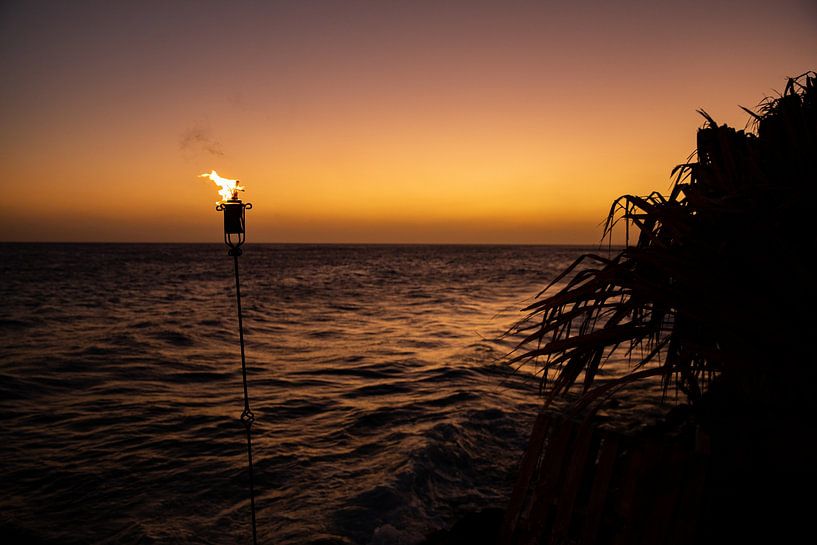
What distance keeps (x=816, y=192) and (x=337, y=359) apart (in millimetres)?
13474

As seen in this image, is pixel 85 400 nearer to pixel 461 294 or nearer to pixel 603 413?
pixel 603 413

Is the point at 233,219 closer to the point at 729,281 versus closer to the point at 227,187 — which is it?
the point at 227,187

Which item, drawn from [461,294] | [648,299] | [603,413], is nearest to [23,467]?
[648,299]

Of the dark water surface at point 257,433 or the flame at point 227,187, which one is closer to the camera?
the flame at point 227,187

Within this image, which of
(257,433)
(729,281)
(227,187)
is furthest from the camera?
(257,433)

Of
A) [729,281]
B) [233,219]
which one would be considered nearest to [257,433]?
[233,219]

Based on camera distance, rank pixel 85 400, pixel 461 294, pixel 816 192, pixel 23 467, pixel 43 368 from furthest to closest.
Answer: pixel 461 294 < pixel 43 368 < pixel 85 400 < pixel 23 467 < pixel 816 192

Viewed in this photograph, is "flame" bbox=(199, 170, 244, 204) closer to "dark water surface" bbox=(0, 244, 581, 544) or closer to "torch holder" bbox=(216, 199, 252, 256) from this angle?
"torch holder" bbox=(216, 199, 252, 256)

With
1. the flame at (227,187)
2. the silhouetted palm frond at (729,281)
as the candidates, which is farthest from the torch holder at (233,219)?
the silhouetted palm frond at (729,281)

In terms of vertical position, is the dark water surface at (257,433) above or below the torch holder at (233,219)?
below

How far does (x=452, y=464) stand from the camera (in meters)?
7.71

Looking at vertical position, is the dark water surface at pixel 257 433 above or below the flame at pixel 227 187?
below

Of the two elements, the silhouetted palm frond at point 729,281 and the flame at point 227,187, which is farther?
the flame at point 227,187

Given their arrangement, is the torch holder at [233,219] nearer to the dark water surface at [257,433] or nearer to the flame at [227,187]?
the flame at [227,187]
